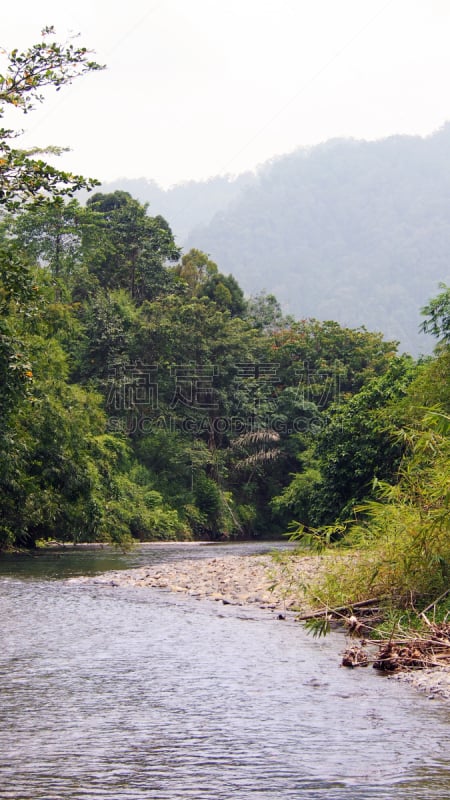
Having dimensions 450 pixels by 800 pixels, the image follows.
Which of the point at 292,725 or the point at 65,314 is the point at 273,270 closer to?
the point at 65,314

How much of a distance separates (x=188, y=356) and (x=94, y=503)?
79.3ft

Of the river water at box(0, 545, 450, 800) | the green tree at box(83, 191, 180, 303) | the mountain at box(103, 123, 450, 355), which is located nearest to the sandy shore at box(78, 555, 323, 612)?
the river water at box(0, 545, 450, 800)

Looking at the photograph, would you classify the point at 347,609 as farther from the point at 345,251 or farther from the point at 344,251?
the point at 344,251

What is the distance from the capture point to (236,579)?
2209 centimetres

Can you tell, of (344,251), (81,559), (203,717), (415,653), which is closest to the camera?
(203,717)

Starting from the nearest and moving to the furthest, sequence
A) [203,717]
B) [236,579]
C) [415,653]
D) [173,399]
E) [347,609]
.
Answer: [203,717]
[415,653]
[347,609]
[236,579]
[173,399]

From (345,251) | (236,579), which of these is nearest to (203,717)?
(236,579)

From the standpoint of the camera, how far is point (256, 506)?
56594mm

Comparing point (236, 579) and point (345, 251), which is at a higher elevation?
point (345, 251)

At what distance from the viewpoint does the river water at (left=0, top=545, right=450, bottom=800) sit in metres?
7.25

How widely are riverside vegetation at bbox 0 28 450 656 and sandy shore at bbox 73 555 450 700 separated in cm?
408

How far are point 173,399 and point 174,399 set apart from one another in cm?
6

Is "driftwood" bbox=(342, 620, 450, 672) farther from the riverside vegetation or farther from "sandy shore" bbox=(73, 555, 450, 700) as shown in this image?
the riverside vegetation

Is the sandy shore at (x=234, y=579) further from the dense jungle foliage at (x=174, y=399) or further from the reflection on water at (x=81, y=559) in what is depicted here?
the dense jungle foliage at (x=174, y=399)
